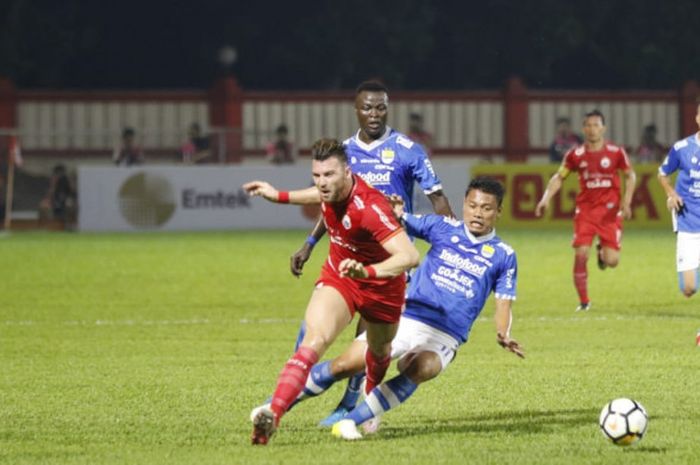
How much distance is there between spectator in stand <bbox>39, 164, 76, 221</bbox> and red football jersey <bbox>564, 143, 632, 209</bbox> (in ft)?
50.4

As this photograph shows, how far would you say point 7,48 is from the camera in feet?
122

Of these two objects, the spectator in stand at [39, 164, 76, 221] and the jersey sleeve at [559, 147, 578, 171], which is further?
the spectator in stand at [39, 164, 76, 221]

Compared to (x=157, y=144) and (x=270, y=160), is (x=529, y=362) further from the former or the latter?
(x=157, y=144)

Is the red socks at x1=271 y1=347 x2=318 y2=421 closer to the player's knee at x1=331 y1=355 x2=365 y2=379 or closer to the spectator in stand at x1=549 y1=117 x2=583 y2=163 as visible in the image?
the player's knee at x1=331 y1=355 x2=365 y2=379

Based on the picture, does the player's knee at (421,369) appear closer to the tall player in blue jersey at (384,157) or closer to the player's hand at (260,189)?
the player's hand at (260,189)

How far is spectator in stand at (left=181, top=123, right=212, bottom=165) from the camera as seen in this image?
3238 cm

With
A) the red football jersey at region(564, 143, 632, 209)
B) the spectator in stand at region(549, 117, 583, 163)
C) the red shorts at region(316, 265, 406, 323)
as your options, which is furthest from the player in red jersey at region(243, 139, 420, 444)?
the spectator in stand at region(549, 117, 583, 163)

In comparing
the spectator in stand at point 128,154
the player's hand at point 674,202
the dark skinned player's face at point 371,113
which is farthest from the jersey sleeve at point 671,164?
the spectator in stand at point 128,154

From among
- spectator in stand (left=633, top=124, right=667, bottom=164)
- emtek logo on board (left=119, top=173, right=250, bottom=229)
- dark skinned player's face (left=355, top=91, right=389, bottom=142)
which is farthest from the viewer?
spectator in stand (left=633, top=124, right=667, bottom=164)

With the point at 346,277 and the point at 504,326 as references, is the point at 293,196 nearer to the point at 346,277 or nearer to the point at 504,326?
the point at 346,277

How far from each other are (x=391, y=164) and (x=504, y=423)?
209 cm

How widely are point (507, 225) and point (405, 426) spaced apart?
21166 millimetres

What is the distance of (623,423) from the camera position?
8.48m

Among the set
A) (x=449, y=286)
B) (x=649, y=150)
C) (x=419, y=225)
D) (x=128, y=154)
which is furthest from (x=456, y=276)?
(x=649, y=150)
